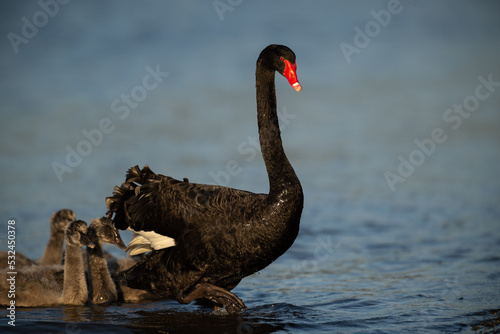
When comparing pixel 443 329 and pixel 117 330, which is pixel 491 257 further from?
pixel 117 330

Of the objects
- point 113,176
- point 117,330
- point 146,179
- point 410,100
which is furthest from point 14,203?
point 410,100

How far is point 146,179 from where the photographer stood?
5.55m

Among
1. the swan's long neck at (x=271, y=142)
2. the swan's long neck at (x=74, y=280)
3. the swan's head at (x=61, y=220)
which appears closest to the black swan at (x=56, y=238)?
the swan's head at (x=61, y=220)

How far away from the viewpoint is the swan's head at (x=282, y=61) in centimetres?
512

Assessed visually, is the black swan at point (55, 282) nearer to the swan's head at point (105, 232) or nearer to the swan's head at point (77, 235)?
the swan's head at point (77, 235)

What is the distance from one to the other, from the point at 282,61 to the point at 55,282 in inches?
121

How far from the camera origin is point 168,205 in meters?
5.29

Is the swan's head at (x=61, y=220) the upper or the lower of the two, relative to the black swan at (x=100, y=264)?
upper

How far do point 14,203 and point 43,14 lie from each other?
287 inches

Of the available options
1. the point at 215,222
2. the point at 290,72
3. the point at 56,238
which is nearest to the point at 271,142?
the point at 290,72

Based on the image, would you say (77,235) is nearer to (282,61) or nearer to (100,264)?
(100,264)

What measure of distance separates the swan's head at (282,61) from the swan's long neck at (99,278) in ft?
8.15

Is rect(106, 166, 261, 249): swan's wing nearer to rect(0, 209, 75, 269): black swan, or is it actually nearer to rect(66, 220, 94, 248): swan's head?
rect(66, 220, 94, 248): swan's head

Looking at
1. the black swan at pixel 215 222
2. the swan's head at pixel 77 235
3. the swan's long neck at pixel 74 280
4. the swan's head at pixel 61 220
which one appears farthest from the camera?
the swan's head at pixel 61 220
